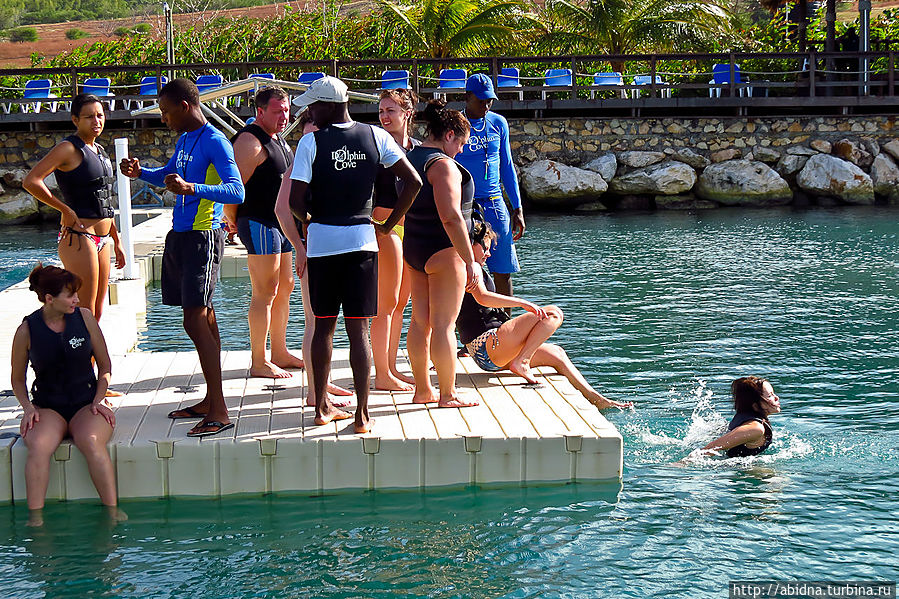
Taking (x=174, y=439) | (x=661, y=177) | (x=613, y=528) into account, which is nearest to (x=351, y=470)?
(x=174, y=439)

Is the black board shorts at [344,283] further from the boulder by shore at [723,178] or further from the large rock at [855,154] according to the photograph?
the large rock at [855,154]

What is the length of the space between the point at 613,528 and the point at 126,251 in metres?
7.36

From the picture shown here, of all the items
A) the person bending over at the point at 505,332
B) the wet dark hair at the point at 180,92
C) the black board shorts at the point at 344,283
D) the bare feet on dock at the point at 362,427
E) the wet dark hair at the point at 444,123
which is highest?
the wet dark hair at the point at 180,92

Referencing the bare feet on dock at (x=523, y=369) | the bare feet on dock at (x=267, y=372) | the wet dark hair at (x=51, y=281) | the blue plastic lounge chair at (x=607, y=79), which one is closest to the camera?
the wet dark hair at (x=51, y=281)

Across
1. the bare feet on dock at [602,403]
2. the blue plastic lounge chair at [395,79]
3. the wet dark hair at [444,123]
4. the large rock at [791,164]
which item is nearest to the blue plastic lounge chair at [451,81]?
the blue plastic lounge chair at [395,79]

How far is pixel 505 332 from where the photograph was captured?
250 inches

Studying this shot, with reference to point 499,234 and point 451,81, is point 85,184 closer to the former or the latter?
point 499,234

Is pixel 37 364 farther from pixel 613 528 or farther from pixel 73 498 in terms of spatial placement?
pixel 613 528

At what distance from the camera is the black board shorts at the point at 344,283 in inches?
199

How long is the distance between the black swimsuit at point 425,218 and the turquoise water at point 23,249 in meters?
8.80

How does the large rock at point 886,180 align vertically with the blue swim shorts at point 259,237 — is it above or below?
above

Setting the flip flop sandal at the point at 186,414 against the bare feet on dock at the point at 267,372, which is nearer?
the flip flop sandal at the point at 186,414

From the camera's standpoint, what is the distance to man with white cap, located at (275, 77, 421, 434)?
4.95 m

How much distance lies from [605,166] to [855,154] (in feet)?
16.3
